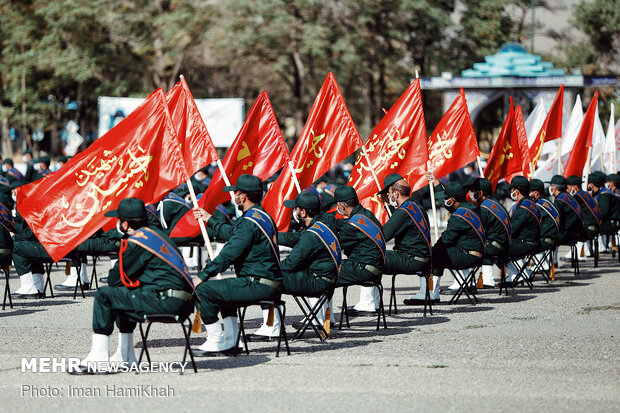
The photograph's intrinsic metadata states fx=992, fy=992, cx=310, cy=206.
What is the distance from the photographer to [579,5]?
5391 centimetres

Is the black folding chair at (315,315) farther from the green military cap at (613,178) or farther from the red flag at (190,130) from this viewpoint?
the green military cap at (613,178)

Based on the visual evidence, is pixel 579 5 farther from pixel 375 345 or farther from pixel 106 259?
pixel 375 345

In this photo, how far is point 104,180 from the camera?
10633mm

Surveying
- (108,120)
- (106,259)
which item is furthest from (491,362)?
(108,120)

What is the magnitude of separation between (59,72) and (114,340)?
36.8m

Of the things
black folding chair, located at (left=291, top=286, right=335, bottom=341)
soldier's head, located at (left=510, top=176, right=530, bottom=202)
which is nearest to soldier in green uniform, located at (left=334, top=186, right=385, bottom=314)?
black folding chair, located at (left=291, top=286, right=335, bottom=341)

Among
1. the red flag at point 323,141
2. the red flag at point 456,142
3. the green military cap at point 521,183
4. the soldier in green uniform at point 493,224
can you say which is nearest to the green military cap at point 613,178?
the green military cap at point 521,183

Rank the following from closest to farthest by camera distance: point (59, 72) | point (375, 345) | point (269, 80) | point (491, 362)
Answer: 1. point (491, 362)
2. point (375, 345)
3. point (59, 72)
4. point (269, 80)

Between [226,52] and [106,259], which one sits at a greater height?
[226,52]

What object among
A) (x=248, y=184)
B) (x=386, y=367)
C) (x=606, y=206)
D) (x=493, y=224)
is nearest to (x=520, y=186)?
(x=493, y=224)

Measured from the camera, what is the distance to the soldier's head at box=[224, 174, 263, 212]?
10000 millimetres

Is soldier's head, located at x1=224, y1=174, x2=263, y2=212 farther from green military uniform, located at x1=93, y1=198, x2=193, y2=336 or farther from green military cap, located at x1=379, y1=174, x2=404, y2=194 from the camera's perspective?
green military cap, located at x1=379, y1=174, x2=404, y2=194

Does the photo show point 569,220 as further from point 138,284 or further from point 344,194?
point 138,284

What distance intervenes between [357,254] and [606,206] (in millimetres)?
9999
